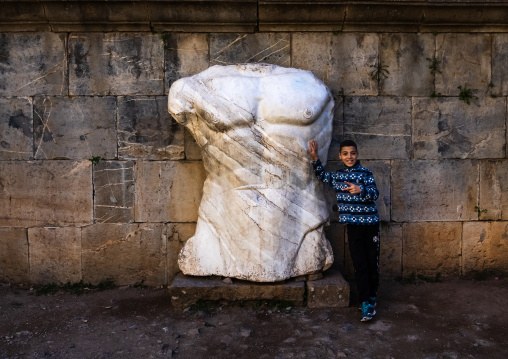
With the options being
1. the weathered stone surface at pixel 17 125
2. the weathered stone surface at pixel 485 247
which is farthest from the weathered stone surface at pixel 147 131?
the weathered stone surface at pixel 485 247

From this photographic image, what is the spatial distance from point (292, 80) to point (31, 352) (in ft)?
8.87

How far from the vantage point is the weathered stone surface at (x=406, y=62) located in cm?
403

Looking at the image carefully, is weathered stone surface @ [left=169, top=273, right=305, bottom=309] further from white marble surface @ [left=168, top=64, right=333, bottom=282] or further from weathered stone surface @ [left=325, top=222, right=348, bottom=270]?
weathered stone surface @ [left=325, top=222, right=348, bottom=270]

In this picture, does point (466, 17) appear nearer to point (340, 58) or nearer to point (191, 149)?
point (340, 58)

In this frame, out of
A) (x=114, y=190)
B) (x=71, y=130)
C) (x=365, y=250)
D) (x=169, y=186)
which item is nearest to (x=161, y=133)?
(x=169, y=186)

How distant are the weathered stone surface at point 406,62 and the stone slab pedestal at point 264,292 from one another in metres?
1.91

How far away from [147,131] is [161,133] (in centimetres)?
13

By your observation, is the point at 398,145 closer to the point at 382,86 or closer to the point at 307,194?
the point at 382,86

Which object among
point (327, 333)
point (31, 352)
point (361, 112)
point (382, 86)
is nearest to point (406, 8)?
point (382, 86)

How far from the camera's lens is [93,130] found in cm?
402

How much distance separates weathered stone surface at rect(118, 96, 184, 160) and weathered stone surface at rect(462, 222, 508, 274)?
285 centimetres

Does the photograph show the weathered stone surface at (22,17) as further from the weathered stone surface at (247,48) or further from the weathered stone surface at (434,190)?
the weathered stone surface at (434,190)

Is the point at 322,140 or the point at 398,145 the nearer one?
the point at 322,140

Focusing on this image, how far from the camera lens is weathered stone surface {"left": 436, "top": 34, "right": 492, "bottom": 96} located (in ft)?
13.3
